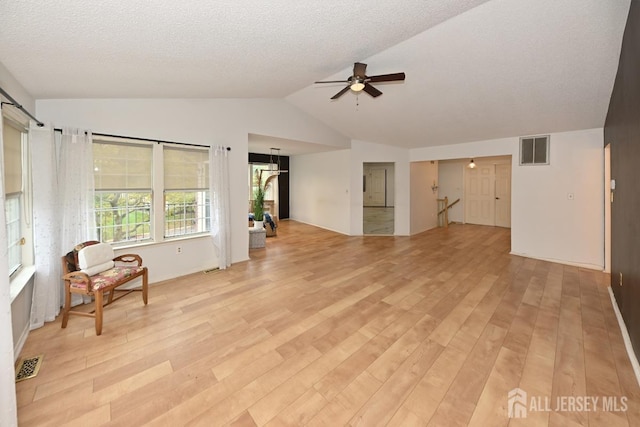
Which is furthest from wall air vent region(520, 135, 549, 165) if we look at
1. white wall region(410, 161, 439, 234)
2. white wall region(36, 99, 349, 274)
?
white wall region(36, 99, 349, 274)

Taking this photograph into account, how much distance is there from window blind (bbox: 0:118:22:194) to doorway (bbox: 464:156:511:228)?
10.00 m

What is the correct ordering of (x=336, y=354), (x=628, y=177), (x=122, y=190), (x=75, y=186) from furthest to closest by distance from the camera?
1. (x=122, y=190)
2. (x=75, y=186)
3. (x=628, y=177)
4. (x=336, y=354)

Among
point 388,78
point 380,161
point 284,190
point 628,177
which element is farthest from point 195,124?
point 284,190

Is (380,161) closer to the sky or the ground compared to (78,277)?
closer to the sky

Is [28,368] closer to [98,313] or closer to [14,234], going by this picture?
[98,313]

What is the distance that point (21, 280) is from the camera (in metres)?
2.49

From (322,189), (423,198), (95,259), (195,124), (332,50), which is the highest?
(332,50)

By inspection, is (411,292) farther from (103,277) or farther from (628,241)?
(103,277)

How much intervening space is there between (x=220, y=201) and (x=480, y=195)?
27.7 feet

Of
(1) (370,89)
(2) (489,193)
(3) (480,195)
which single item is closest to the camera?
(1) (370,89)

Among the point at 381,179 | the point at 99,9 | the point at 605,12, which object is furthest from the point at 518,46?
the point at 381,179

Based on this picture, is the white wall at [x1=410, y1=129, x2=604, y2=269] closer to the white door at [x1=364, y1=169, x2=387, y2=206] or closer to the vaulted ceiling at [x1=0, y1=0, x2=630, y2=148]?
the vaulted ceiling at [x1=0, y1=0, x2=630, y2=148]

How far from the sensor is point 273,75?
11.1 feet

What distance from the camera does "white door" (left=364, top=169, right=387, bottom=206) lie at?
1210 centimetres
